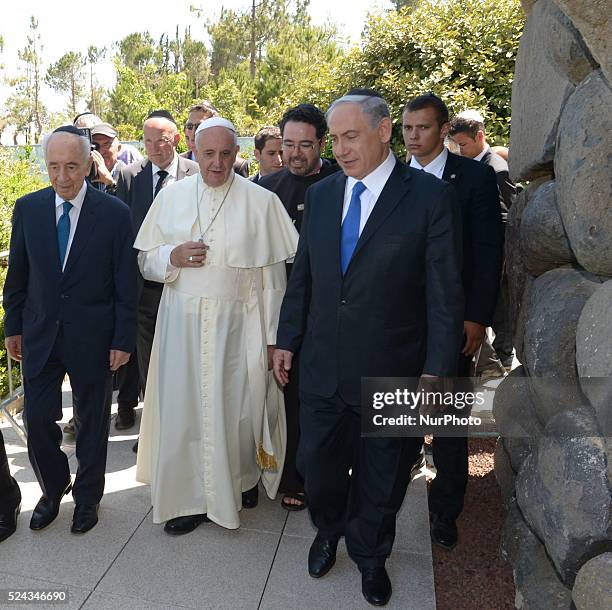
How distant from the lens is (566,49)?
8.24 feet

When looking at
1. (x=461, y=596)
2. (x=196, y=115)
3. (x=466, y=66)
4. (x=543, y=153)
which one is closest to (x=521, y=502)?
(x=461, y=596)

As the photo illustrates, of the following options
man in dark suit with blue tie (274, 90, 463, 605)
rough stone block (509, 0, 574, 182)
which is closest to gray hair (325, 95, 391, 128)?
man in dark suit with blue tie (274, 90, 463, 605)

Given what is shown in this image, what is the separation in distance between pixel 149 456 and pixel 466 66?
5.64 metres

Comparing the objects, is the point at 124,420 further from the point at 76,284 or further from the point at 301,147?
the point at 301,147

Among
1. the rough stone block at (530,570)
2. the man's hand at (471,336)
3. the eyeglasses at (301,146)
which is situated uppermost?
the eyeglasses at (301,146)

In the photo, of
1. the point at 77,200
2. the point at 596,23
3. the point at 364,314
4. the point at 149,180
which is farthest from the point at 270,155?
the point at 596,23

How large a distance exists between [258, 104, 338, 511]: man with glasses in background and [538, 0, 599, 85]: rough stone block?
151 centimetres

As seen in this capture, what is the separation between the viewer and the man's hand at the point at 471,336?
138 inches

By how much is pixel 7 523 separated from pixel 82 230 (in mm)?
1524

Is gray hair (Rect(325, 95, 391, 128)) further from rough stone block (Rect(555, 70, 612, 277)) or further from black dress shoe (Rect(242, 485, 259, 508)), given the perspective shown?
black dress shoe (Rect(242, 485, 259, 508))

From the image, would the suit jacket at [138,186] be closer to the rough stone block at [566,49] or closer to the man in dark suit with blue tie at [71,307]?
the man in dark suit with blue tie at [71,307]

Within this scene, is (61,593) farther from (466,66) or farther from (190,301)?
(466,66)

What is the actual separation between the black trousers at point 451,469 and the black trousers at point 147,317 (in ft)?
7.10

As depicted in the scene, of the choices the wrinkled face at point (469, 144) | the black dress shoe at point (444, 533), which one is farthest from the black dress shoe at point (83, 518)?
the wrinkled face at point (469, 144)
